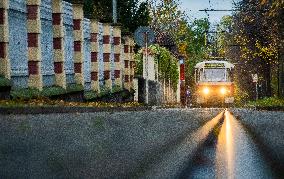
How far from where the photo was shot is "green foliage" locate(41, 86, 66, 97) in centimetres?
1621

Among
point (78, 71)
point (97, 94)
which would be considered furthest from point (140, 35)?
point (78, 71)

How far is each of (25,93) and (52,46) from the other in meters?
4.47

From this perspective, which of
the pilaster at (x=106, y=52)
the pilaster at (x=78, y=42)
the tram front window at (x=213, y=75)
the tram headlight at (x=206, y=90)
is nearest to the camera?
the pilaster at (x=78, y=42)

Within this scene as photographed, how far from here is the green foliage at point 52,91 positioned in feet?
53.2

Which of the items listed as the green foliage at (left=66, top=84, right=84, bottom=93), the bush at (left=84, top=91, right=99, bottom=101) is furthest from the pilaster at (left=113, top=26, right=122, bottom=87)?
the green foliage at (left=66, top=84, right=84, bottom=93)

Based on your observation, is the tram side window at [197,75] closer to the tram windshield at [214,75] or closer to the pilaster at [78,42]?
the tram windshield at [214,75]

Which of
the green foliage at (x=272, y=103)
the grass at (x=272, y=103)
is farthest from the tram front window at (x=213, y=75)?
the green foliage at (x=272, y=103)

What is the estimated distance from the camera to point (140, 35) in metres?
26.9

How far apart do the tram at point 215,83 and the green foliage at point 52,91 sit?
85.7 feet

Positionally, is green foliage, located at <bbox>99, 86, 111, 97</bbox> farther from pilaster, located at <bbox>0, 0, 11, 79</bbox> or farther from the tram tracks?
the tram tracks

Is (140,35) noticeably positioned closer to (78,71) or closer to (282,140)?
(78,71)

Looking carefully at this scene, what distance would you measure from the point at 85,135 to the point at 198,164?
2.58 ft

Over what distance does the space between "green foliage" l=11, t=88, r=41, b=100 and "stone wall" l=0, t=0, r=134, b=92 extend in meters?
0.18

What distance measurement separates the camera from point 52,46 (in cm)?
1830
